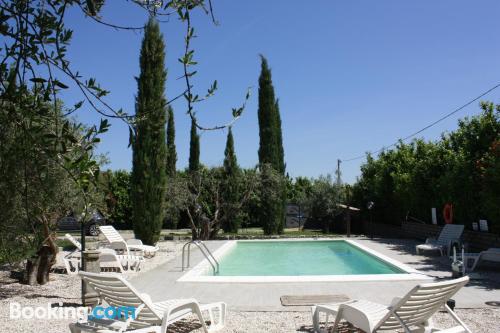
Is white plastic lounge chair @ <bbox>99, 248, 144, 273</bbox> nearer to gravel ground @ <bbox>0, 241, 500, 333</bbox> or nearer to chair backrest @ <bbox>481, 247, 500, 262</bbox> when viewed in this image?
gravel ground @ <bbox>0, 241, 500, 333</bbox>

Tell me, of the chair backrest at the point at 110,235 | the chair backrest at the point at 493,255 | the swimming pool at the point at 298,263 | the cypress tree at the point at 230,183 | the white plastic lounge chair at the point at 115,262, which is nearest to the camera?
the swimming pool at the point at 298,263

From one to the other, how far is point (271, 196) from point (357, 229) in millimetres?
5860

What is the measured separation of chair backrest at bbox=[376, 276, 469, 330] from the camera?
4402 mm

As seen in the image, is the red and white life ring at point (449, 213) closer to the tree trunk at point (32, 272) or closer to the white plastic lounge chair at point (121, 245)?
the white plastic lounge chair at point (121, 245)

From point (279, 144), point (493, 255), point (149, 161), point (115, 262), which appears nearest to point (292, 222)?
point (279, 144)

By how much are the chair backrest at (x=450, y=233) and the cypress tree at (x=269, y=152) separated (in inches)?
354

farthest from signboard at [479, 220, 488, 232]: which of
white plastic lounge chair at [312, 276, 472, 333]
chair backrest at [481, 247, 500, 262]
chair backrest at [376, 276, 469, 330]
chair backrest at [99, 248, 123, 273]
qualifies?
→ chair backrest at [99, 248, 123, 273]

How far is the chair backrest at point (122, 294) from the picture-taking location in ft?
16.0

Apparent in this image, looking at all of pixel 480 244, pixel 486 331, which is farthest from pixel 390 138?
pixel 486 331

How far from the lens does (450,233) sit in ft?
41.8

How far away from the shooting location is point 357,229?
78.0 ft

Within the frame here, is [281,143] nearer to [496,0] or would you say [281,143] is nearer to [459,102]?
[459,102]

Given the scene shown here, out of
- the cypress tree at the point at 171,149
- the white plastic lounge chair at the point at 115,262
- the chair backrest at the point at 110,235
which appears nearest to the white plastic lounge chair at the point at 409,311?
the white plastic lounge chair at the point at 115,262

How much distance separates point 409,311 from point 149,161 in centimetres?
1256
